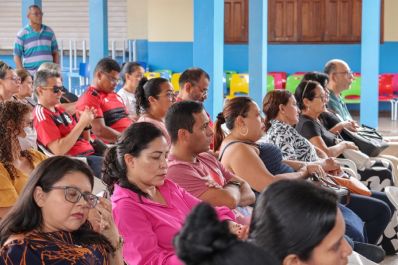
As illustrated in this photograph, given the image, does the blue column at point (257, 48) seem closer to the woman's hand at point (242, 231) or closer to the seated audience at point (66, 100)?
the seated audience at point (66, 100)

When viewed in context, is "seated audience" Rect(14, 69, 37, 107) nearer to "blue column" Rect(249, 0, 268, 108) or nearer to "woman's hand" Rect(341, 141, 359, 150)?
"woman's hand" Rect(341, 141, 359, 150)

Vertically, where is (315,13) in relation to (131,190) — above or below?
above

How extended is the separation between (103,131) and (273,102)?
1529mm

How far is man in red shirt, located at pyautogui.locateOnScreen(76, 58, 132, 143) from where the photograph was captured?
6.10 m

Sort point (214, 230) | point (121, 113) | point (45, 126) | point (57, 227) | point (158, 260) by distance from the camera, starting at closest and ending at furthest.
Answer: point (214, 230) → point (57, 227) → point (158, 260) → point (45, 126) → point (121, 113)

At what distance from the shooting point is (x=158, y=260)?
2969 millimetres

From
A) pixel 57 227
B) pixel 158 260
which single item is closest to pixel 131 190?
pixel 158 260

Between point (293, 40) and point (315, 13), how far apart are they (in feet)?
1.99

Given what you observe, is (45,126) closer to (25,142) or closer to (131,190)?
(25,142)

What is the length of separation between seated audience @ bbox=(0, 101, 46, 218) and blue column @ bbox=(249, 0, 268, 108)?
16.6ft

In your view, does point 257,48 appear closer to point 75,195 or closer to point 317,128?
point 317,128

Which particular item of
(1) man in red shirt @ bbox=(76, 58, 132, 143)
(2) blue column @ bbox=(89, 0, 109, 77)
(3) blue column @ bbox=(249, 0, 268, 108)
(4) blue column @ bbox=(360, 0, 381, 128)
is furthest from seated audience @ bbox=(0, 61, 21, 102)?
(4) blue column @ bbox=(360, 0, 381, 128)

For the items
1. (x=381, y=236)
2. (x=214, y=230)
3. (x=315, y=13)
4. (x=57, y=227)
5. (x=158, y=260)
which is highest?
(x=315, y=13)

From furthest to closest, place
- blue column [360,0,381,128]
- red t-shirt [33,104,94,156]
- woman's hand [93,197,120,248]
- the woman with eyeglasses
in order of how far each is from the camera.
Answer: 1. blue column [360,0,381,128]
2. red t-shirt [33,104,94,156]
3. woman's hand [93,197,120,248]
4. the woman with eyeglasses
